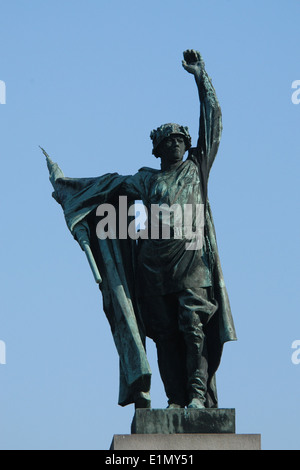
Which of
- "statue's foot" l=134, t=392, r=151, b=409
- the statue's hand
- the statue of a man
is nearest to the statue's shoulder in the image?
the statue of a man

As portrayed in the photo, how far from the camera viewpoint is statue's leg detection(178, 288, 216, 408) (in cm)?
1520

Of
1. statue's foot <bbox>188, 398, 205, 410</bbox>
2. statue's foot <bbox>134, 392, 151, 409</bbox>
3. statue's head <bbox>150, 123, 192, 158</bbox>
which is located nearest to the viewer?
statue's foot <bbox>188, 398, 205, 410</bbox>

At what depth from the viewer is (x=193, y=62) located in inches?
639

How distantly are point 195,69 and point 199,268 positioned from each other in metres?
2.37

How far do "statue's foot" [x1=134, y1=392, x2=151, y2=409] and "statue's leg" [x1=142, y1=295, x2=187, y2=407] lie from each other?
336 millimetres

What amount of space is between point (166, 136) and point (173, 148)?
16cm

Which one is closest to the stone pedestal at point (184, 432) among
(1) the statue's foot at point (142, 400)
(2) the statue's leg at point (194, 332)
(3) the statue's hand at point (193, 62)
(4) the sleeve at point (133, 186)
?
(1) the statue's foot at point (142, 400)

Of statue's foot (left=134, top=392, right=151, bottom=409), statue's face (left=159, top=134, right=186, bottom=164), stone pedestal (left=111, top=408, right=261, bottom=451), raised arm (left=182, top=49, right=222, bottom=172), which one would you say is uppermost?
raised arm (left=182, top=49, right=222, bottom=172)

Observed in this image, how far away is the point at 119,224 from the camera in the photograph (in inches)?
627

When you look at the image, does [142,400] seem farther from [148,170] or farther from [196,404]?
[148,170]

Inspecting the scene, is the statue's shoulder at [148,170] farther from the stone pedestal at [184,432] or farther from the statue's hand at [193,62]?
the stone pedestal at [184,432]

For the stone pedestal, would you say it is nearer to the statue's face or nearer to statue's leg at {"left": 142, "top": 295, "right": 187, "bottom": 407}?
statue's leg at {"left": 142, "top": 295, "right": 187, "bottom": 407}

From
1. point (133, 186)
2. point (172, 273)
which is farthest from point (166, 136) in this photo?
point (172, 273)
